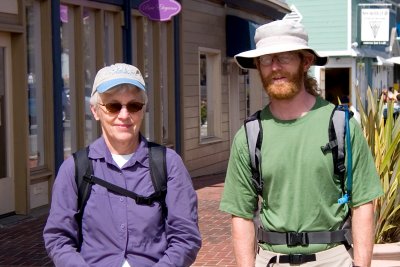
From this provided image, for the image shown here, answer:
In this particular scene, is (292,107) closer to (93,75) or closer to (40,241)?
(40,241)

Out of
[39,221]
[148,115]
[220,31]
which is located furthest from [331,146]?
[220,31]

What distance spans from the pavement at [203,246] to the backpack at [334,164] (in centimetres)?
314

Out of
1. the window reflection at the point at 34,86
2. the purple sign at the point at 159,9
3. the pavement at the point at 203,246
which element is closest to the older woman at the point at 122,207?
the pavement at the point at 203,246

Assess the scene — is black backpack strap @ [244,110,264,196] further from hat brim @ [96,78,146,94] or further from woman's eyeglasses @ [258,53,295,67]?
hat brim @ [96,78,146,94]

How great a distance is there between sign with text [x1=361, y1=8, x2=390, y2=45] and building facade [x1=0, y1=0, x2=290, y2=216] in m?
16.0

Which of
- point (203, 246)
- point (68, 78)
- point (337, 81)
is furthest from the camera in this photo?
point (337, 81)

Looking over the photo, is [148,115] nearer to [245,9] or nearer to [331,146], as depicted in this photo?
[245,9]

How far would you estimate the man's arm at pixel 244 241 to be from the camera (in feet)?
11.0

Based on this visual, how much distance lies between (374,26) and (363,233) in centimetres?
3171

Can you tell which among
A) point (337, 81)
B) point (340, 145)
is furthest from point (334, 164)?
point (337, 81)

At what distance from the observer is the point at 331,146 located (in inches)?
126

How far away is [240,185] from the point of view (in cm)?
337

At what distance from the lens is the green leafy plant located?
6.66m

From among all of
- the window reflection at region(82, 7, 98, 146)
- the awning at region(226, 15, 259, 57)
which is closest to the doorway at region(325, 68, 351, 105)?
the awning at region(226, 15, 259, 57)
